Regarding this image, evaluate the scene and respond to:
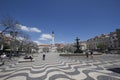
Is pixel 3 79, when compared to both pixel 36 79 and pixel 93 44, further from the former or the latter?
pixel 93 44

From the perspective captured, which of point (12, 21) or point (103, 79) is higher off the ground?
point (12, 21)

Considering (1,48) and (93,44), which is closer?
(1,48)

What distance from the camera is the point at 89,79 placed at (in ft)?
31.8

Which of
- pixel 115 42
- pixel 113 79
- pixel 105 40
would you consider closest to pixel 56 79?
pixel 113 79

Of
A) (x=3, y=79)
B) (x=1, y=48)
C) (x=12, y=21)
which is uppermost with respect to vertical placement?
(x=12, y=21)

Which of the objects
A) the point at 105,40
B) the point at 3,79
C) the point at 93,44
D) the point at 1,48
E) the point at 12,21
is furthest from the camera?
the point at 93,44

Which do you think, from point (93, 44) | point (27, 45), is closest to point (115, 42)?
point (93, 44)

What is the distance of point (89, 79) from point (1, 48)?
6262cm

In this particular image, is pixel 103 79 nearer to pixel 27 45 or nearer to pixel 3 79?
pixel 3 79

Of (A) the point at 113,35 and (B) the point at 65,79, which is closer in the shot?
(B) the point at 65,79

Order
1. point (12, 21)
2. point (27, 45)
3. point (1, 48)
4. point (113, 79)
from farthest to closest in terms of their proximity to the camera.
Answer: point (27, 45)
point (1, 48)
point (12, 21)
point (113, 79)

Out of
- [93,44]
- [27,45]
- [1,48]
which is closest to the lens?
[1,48]

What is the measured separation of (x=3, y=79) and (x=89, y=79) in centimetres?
670

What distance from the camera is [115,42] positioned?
3425 inches
